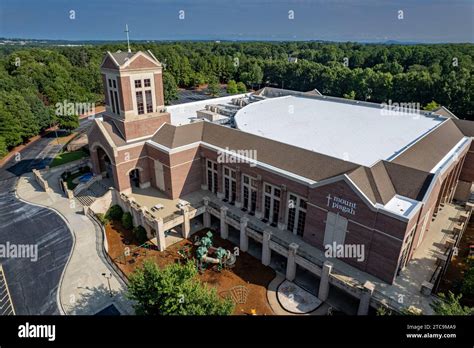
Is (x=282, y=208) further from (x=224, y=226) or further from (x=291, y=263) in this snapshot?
(x=224, y=226)

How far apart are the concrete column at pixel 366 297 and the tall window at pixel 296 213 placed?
833 cm

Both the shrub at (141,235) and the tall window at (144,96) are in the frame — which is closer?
the shrub at (141,235)

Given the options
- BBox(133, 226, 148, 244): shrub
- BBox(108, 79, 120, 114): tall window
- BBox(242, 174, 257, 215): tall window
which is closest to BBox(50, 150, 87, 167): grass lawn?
BBox(108, 79, 120, 114): tall window

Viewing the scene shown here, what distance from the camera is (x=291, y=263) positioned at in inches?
1108

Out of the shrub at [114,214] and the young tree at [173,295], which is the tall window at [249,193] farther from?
the shrub at [114,214]

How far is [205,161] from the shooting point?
38.3 metres

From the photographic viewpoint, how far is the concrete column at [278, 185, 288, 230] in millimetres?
30466

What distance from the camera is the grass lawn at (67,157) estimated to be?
182ft

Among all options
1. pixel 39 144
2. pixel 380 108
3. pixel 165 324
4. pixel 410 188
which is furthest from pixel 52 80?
pixel 165 324

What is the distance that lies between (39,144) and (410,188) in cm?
7238

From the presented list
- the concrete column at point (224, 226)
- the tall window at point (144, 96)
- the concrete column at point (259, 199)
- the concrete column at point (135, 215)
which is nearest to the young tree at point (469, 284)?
the concrete column at point (259, 199)

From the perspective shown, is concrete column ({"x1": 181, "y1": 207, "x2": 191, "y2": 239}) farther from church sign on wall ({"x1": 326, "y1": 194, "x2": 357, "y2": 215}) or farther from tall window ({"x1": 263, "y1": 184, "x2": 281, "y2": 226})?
church sign on wall ({"x1": 326, "y1": 194, "x2": 357, "y2": 215})

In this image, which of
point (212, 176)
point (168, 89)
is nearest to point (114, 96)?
point (212, 176)

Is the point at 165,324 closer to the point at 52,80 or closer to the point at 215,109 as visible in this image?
the point at 215,109
